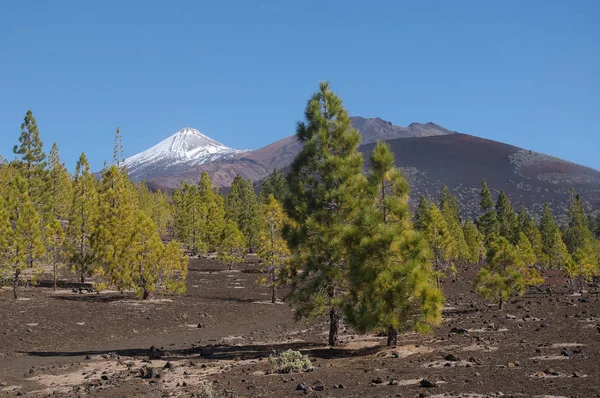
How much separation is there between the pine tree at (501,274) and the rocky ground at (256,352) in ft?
4.98

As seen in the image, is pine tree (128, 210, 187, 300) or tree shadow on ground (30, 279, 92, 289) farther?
tree shadow on ground (30, 279, 92, 289)

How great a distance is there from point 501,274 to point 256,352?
16.1 m

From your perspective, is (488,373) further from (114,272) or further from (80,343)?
(114,272)

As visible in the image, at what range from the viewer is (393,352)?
53.8 feet

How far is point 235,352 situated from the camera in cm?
1916

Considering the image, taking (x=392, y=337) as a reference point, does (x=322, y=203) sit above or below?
above

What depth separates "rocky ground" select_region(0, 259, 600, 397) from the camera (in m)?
11.7

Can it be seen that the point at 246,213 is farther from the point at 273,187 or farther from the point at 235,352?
the point at 235,352

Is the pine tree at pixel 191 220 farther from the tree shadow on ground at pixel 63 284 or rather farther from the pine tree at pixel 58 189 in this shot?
the tree shadow on ground at pixel 63 284

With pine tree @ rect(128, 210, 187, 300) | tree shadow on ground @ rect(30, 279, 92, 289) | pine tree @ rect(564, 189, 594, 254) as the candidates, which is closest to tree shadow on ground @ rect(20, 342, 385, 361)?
pine tree @ rect(128, 210, 187, 300)

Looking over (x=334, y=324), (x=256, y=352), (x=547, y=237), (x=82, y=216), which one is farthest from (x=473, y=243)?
(x=256, y=352)

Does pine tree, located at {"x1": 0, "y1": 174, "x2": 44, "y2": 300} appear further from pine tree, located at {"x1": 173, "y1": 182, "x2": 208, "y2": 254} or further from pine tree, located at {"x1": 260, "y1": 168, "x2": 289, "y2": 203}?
pine tree, located at {"x1": 260, "y1": 168, "x2": 289, "y2": 203}

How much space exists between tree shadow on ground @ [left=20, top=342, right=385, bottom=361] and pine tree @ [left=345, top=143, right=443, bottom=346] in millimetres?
1478

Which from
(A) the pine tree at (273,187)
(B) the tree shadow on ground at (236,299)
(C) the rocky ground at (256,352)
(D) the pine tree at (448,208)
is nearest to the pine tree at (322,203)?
(C) the rocky ground at (256,352)
